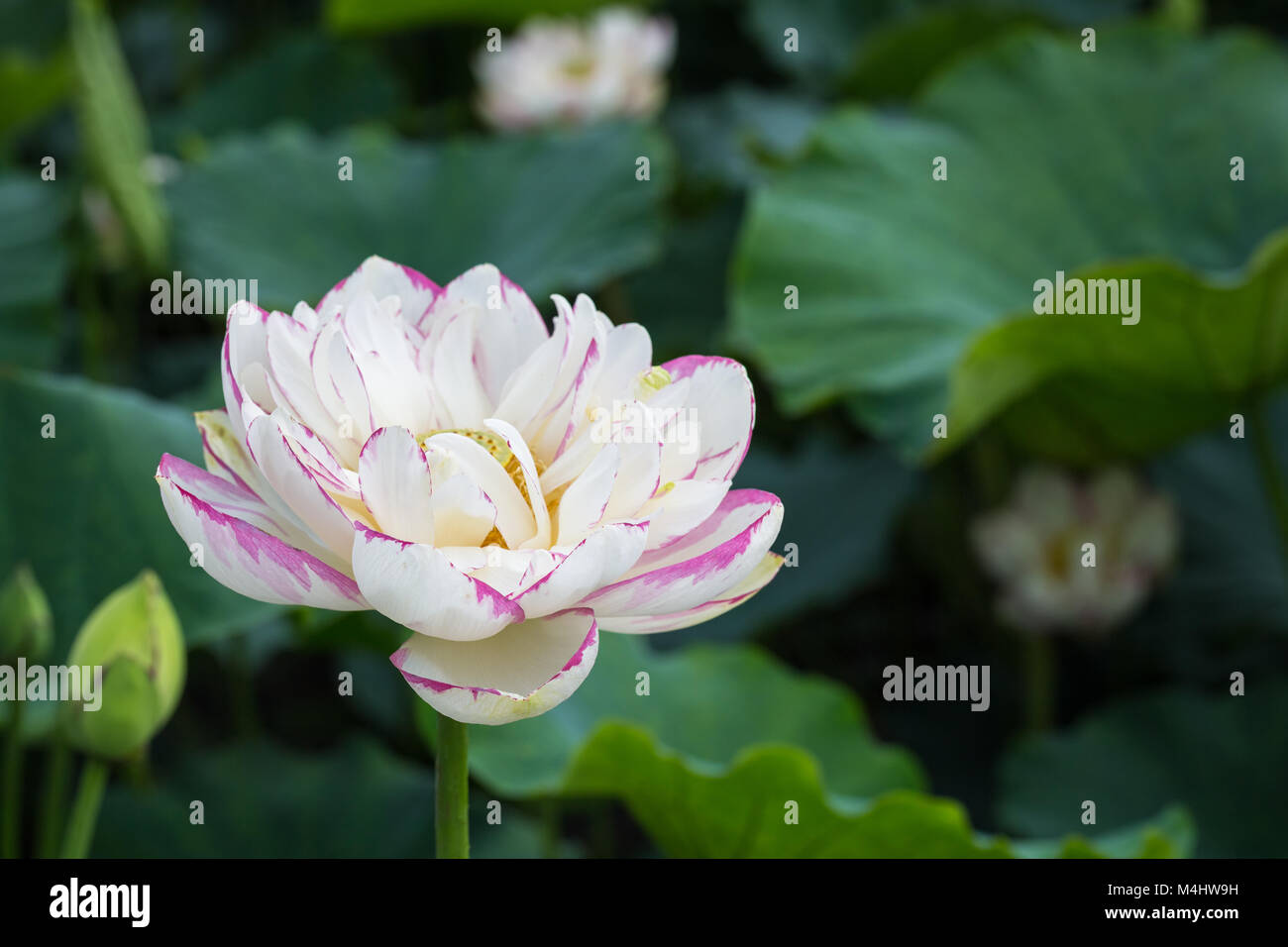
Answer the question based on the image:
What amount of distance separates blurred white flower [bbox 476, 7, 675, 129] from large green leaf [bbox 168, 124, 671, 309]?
320 millimetres

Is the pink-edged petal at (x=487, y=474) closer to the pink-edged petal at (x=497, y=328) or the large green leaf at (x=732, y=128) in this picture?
the pink-edged petal at (x=497, y=328)

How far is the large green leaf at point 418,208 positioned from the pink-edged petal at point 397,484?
103 cm

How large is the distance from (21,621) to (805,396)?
0.71 meters

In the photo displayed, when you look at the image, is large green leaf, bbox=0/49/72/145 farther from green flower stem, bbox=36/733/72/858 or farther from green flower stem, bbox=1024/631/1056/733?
green flower stem, bbox=1024/631/1056/733

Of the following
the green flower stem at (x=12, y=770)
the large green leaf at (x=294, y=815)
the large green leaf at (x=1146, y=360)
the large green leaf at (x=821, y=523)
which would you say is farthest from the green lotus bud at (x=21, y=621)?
the large green leaf at (x=821, y=523)

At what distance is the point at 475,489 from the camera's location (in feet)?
1.39

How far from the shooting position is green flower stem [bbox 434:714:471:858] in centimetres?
44

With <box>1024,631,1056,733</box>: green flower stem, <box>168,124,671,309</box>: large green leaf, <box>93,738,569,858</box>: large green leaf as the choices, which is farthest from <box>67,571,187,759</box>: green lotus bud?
<box>1024,631,1056,733</box>: green flower stem

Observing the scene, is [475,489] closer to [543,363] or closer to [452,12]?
[543,363]

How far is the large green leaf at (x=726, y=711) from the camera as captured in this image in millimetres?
1073

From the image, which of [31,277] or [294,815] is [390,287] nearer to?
[294,815]

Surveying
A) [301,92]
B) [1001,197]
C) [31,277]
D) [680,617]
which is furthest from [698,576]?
[301,92]

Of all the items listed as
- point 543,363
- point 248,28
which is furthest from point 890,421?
point 248,28

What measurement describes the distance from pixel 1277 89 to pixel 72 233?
149cm
